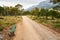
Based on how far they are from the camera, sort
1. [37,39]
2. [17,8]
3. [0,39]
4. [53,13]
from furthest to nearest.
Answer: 1. [17,8]
2. [53,13]
3. [37,39]
4. [0,39]

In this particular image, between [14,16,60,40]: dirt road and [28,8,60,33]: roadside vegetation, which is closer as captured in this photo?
[14,16,60,40]: dirt road

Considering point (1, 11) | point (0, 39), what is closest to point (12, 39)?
point (0, 39)

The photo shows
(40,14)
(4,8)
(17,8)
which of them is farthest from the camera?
(4,8)

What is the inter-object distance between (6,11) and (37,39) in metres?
83.1

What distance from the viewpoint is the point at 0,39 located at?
38.7 ft

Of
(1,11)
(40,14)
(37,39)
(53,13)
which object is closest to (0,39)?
(37,39)

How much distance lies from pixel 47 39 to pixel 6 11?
8306cm

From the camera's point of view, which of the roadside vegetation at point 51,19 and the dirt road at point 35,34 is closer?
the dirt road at point 35,34

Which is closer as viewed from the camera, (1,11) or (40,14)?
(40,14)

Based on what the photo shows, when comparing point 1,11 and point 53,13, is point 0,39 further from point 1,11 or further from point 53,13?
point 1,11

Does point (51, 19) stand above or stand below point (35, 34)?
below

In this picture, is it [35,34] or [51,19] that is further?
[51,19]

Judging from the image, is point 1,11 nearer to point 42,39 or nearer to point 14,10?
point 14,10

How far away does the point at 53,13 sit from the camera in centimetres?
4738
